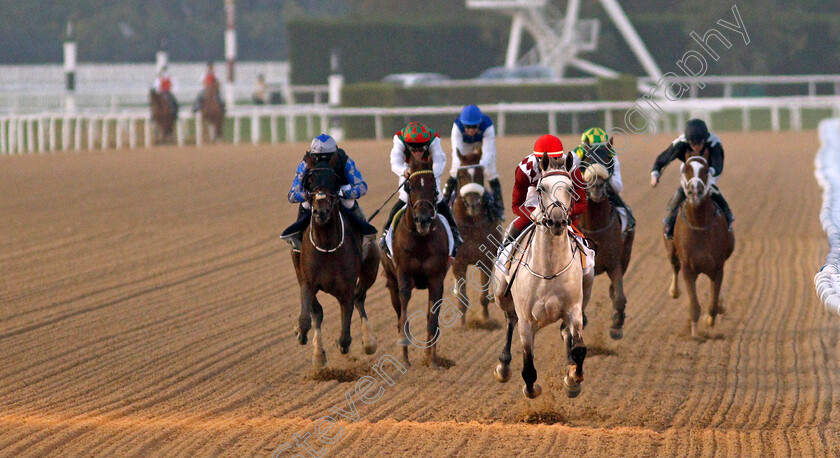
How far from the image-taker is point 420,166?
7551 mm

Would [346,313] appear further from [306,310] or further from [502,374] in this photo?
[502,374]

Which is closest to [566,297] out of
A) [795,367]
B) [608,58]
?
[795,367]

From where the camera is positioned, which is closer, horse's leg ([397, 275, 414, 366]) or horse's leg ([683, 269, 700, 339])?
horse's leg ([397, 275, 414, 366])

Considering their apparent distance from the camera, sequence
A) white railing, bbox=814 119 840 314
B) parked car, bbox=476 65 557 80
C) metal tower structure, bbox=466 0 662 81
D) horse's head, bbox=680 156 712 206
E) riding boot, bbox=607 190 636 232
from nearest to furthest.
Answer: white railing, bbox=814 119 840 314
horse's head, bbox=680 156 712 206
riding boot, bbox=607 190 636 232
parked car, bbox=476 65 557 80
metal tower structure, bbox=466 0 662 81

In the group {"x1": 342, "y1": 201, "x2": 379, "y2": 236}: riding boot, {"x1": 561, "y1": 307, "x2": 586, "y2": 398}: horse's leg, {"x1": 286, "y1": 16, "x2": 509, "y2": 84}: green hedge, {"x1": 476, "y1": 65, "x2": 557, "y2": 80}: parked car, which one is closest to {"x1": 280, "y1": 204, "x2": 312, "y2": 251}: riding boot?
{"x1": 342, "y1": 201, "x2": 379, "y2": 236}: riding boot

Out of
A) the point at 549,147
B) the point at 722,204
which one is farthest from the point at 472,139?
the point at 549,147

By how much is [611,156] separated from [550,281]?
8.57 feet

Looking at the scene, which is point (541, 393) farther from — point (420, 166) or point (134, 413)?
point (134, 413)

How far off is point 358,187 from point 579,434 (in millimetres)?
2432

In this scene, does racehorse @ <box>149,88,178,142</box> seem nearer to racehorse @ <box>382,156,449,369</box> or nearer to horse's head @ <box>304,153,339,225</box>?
racehorse @ <box>382,156,449,369</box>

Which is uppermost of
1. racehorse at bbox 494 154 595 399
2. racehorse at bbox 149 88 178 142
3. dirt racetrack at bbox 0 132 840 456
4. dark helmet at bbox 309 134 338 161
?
racehorse at bbox 149 88 178 142

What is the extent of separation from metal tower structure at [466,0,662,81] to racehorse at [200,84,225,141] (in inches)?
390

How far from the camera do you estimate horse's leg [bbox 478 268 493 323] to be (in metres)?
9.55

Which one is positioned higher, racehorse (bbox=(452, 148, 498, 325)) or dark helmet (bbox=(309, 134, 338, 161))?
dark helmet (bbox=(309, 134, 338, 161))
